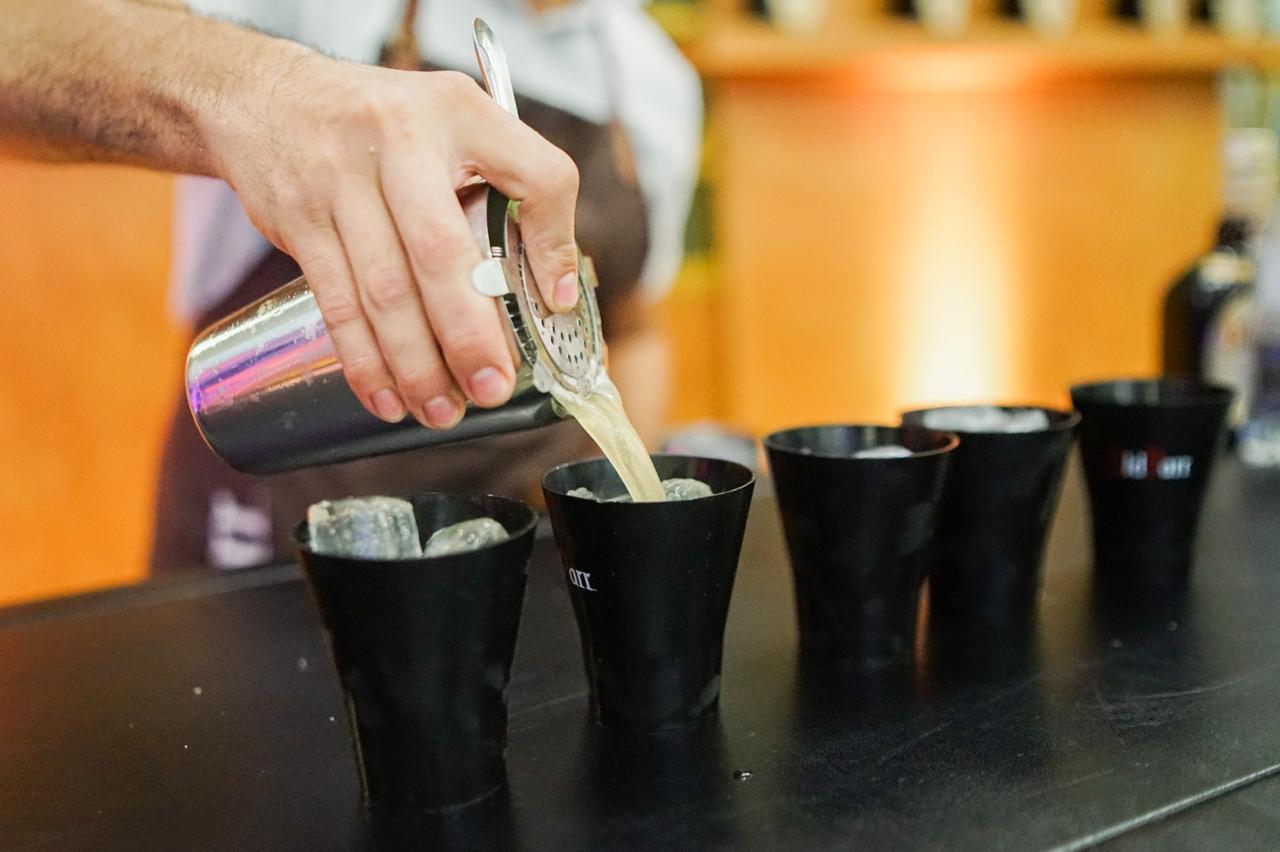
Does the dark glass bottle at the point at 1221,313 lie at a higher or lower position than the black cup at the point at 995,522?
higher

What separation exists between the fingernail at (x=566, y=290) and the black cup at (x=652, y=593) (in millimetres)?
97

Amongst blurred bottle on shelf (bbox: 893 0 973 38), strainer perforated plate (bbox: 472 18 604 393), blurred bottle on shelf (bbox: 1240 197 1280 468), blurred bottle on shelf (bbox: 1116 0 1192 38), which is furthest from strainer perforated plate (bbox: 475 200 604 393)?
blurred bottle on shelf (bbox: 1116 0 1192 38)

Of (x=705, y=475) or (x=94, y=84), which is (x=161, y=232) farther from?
(x=705, y=475)

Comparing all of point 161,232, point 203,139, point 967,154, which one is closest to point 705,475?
point 203,139

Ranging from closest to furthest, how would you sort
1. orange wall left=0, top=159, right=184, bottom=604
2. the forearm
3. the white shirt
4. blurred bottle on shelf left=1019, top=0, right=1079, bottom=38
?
the forearm → the white shirt → orange wall left=0, top=159, right=184, bottom=604 → blurred bottle on shelf left=1019, top=0, right=1079, bottom=38

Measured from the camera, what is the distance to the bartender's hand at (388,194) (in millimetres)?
517

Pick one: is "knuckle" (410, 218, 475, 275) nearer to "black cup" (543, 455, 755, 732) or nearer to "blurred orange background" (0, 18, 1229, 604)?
"black cup" (543, 455, 755, 732)

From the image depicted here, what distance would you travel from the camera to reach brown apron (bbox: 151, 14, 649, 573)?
4.12 feet

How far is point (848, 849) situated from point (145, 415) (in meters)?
1.94

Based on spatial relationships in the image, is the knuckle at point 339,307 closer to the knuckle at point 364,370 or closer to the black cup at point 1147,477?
the knuckle at point 364,370

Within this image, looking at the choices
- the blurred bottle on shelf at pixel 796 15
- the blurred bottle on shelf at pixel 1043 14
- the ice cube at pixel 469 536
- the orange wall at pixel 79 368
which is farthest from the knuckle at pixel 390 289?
the blurred bottle on shelf at pixel 1043 14

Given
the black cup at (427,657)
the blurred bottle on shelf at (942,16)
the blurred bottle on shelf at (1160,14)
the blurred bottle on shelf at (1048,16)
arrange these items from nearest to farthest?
the black cup at (427,657), the blurred bottle on shelf at (942,16), the blurred bottle on shelf at (1048,16), the blurred bottle on shelf at (1160,14)

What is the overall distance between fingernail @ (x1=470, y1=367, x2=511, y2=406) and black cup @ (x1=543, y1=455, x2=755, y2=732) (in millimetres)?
68

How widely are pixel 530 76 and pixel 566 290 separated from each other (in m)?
0.86
